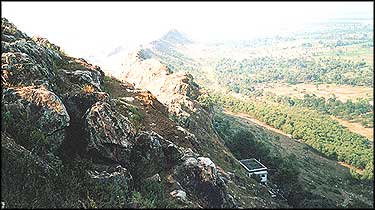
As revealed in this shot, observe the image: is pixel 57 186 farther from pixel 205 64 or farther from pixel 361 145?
pixel 205 64

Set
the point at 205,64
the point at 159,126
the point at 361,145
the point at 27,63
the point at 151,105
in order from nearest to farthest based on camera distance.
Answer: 1. the point at 27,63
2. the point at 159,126
3. the point at 151,105
4. the point at 361,145
5. the point at 205,64

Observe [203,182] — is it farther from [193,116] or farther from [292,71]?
[292,71]

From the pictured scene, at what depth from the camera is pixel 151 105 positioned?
20.0m

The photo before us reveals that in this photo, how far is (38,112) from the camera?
35.6 feet

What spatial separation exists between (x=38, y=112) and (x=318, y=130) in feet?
169

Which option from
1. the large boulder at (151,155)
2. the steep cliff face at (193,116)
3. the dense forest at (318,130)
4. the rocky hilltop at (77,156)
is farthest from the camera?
the dense forest at (318,130)

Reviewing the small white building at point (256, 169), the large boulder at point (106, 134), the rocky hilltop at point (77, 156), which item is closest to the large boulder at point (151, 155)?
the rocky hilltop at point (77, 156)

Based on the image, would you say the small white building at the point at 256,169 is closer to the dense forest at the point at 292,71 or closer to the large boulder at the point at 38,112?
the large boulder at the point at 38,112

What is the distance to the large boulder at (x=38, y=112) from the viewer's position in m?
→ 10.6

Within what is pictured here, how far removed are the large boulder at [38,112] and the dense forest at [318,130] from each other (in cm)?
2899

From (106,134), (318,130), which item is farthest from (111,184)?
(318,130)

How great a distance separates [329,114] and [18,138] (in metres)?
71.3

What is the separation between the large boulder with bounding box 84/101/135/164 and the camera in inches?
444

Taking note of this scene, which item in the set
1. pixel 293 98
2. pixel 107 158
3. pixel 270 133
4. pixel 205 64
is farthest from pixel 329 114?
pixel 205 64
